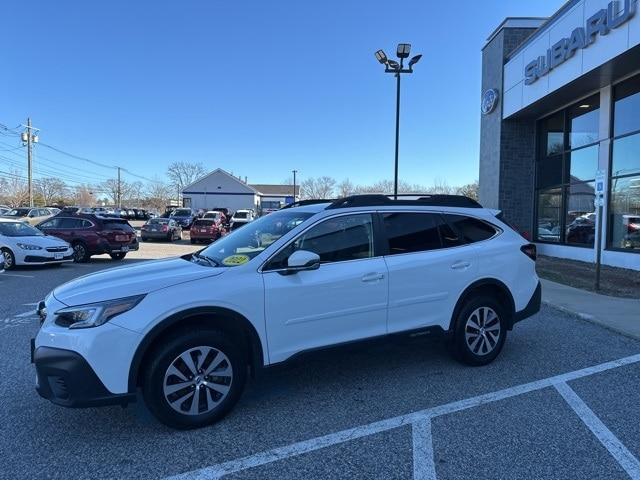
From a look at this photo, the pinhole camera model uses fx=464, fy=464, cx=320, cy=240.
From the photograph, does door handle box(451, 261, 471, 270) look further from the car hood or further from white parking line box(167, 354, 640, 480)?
the car hood

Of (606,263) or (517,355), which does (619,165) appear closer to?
(606,263)

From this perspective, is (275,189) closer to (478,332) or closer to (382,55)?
(382,55)

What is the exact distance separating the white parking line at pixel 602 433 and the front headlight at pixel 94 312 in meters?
3.45

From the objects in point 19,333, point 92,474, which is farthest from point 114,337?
point 19,333

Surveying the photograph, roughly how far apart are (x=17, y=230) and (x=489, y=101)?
18242mm

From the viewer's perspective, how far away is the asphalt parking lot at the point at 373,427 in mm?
3004

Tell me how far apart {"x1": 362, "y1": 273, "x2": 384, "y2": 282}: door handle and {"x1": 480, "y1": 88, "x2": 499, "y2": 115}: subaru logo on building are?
17899mm

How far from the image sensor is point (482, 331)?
4.90 metres

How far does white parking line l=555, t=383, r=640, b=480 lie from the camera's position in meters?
3.03

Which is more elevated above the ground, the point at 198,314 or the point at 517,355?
the point at 198,314

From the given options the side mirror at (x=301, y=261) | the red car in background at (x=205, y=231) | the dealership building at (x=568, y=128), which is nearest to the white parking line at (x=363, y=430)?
the side mirror at (x=301, y=261)

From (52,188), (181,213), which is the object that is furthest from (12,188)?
(181,213)

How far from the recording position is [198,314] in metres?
3.45

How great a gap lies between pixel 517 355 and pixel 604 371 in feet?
2.83
